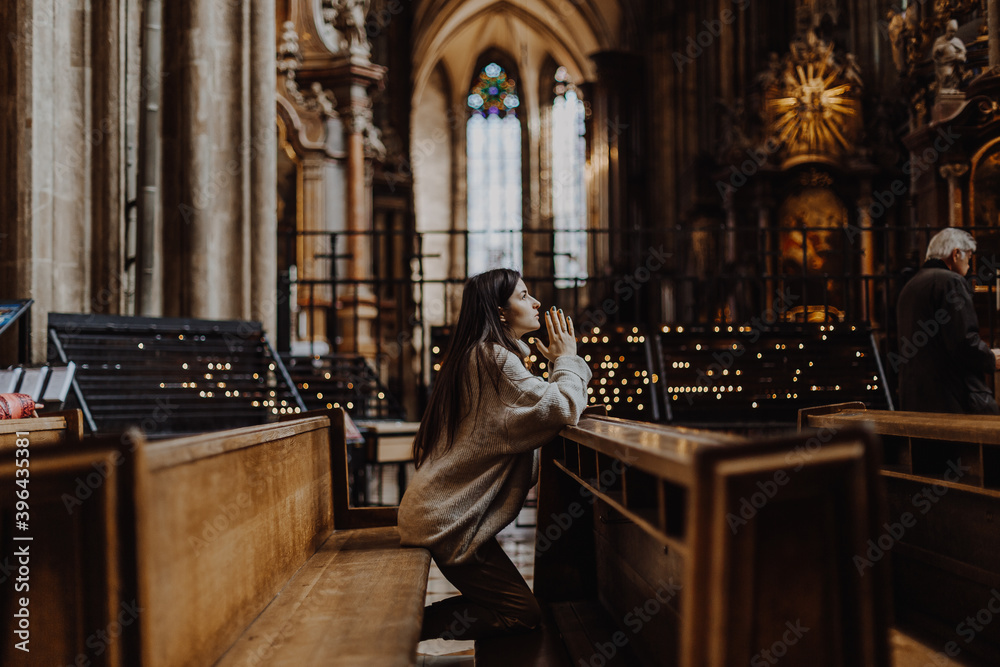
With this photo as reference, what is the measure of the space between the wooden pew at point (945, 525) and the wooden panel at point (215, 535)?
1.60 m

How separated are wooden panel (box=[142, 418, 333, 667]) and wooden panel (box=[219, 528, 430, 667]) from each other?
0.06 m

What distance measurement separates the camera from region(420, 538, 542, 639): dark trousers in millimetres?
3008

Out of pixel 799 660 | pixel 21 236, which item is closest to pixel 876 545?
pixel 799 660

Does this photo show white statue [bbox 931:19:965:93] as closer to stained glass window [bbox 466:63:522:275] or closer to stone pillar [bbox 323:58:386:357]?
stone pillar [bbox 323:58:386:357]

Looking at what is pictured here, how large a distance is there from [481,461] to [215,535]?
1.26 meters

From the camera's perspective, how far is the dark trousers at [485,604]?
3.01 metres

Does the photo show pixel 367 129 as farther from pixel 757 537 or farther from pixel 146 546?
pixel 146 546

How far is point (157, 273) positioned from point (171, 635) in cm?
510

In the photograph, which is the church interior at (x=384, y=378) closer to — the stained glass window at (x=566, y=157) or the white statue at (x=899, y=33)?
the white statue at (x=899, y=33)

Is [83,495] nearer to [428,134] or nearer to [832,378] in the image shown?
[832,378]

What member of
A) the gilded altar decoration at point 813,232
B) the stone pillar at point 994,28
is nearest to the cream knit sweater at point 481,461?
the stone pillar at point 994,28

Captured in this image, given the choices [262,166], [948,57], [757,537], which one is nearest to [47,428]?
[757,537]

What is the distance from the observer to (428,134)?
29406mm

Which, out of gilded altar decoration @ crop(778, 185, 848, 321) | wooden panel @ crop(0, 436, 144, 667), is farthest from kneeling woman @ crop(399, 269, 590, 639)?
gilded altar decoration @ crop(778, 185, 848, 321)
